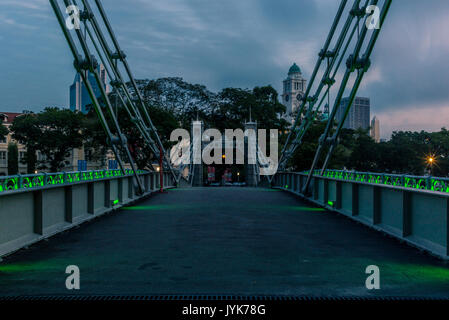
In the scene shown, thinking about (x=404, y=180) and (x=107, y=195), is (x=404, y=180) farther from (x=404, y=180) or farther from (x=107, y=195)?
(x=107, y=195)

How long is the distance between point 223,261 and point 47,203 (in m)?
5.60

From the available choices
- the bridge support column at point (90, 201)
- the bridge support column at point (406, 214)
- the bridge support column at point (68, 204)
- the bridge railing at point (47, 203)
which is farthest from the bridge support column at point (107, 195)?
the bridge support column at point (406, 214)

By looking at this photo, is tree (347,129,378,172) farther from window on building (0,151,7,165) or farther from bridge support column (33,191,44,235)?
bridge support column (33,191,44,235)

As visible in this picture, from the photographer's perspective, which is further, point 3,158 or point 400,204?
point 3,158

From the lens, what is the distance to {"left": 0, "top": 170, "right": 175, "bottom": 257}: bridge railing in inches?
396

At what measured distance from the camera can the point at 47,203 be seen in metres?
12.4

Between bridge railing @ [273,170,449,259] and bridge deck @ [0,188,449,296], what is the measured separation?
0.40 meters

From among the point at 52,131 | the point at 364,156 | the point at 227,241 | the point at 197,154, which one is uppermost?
the point at 52,131

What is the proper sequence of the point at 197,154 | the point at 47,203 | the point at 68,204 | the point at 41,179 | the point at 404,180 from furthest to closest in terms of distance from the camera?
the point at 197,154 → the point at 68,204 → the point at 47,203 → the point at 41,179 → the point at 404,180

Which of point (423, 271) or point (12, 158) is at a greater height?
point (12, 158)

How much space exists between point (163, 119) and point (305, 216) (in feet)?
133

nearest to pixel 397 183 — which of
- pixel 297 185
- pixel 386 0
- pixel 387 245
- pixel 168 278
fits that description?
pixel 387 245

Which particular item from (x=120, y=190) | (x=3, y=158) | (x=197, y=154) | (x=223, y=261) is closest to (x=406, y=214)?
(x=223, y=261)
